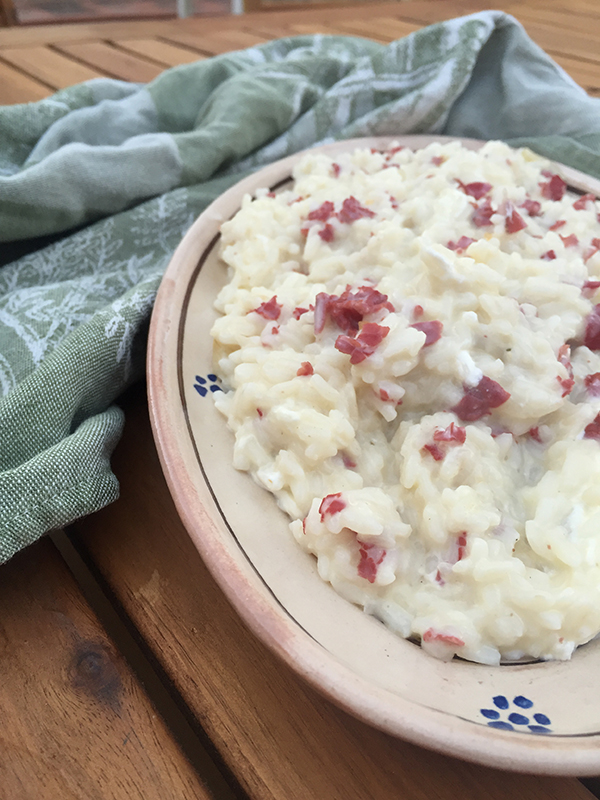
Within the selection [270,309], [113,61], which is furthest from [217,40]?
[270,309]

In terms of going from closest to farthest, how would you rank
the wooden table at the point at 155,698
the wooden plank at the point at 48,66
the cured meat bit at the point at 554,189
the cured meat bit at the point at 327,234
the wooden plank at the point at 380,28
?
1. the wooden table at the point at 155,698
2. the cured meat bit at the point at 327,234
3. the cured meat bit at the point at 554,189
4. the wooden plank at the point at 48,66
5. the wooden plank at the point at 380,28

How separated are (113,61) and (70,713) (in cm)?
221

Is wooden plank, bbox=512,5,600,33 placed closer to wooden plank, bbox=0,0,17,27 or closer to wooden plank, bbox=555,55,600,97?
wooden plank, bbox=555,55,600,97

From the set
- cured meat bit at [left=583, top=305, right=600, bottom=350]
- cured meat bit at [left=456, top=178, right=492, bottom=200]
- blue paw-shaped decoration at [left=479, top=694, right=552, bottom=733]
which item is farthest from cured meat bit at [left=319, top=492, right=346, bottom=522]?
cured meat bit at [left=456, top=178, right=492, bottom=200]

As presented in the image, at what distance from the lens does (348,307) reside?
0.98 meters

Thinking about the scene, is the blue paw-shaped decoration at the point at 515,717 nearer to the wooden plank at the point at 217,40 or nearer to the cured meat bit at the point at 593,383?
the cured meat bit at the point at 593,383

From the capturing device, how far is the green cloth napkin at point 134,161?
37.7 inches

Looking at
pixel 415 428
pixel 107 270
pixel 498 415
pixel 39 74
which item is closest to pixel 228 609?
pixel 415 428

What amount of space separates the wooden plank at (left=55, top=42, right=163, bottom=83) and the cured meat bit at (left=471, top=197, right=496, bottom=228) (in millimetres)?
1389

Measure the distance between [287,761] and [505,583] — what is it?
347mm

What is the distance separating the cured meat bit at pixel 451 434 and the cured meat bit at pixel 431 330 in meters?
0.14

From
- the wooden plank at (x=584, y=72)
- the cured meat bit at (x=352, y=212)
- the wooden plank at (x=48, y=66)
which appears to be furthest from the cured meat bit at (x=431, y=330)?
the wooden plank at (x=48, y=66)

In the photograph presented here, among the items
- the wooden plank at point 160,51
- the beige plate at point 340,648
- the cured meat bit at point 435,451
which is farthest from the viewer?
the wooden plank at point 160,51

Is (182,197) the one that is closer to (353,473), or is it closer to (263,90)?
(263,90)
